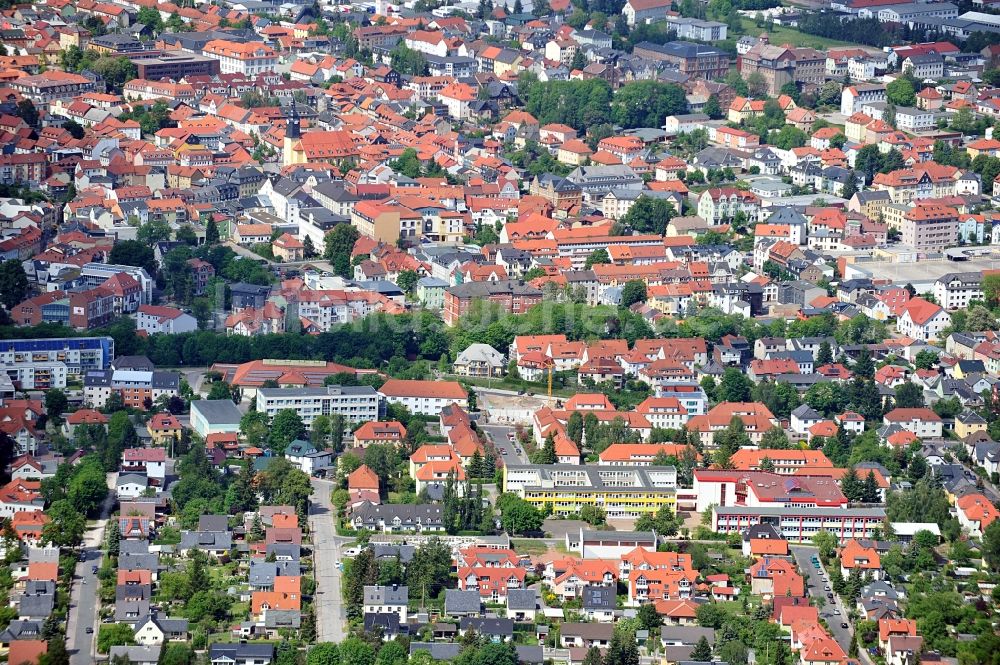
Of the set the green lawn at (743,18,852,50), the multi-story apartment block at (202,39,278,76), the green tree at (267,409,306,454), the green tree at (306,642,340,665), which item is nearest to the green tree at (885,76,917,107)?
the green lawn at (743,18,852,50)

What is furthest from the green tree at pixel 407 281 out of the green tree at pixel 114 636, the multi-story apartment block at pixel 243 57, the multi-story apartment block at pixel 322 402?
the multi-story apartment block at pixel 243 57

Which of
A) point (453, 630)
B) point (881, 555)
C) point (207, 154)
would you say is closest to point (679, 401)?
point (881, 555)

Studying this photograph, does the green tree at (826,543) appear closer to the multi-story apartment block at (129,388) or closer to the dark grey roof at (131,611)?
the dark grey roof at (131,611)

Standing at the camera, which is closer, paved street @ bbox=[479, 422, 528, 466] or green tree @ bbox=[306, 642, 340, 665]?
green tree @ bbox=[306, 642, 340, 665]

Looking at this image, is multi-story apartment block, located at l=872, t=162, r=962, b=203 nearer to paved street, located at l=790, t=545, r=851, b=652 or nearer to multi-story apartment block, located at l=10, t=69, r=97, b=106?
paved street, located at l=790, t=545, r=851, b=652

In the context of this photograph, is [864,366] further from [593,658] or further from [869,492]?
[593,658]

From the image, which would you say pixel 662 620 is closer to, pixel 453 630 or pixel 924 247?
pixel 453 630

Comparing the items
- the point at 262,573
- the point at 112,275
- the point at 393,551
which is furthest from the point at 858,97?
the point at 262,573
